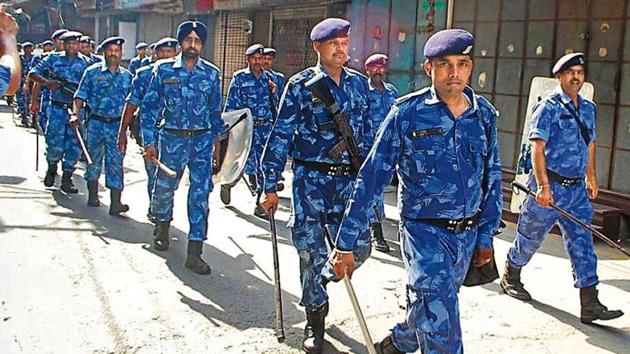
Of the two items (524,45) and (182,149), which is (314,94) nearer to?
(182,149)

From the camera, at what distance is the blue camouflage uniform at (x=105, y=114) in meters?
7.97

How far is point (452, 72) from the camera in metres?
3.35

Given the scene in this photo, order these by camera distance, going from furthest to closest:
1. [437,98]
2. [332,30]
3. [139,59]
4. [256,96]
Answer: [139,59], [256,96], [332,30], [437,98]

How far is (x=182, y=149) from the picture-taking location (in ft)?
19.9

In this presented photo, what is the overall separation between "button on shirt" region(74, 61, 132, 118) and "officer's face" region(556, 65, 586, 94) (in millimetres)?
4808

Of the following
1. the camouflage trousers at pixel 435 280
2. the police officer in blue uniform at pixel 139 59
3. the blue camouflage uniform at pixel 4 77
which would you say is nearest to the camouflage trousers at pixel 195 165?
the camouflage trousers at pixel 435 280

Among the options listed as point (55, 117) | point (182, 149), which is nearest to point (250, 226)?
point (182, 149)

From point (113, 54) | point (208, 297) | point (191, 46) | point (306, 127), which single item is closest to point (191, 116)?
point (191, 46)

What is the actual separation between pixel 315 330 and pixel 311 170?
3.15 ft

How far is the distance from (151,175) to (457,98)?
495 centimetres

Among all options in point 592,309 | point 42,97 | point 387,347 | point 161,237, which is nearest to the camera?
point 387,347

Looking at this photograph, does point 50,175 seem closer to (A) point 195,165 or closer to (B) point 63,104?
(B) point 63,104

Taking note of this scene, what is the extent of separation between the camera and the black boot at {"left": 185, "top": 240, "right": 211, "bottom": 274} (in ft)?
19.5

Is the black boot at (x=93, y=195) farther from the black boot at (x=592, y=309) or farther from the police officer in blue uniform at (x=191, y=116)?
the black boot at (x=592, y=309)
